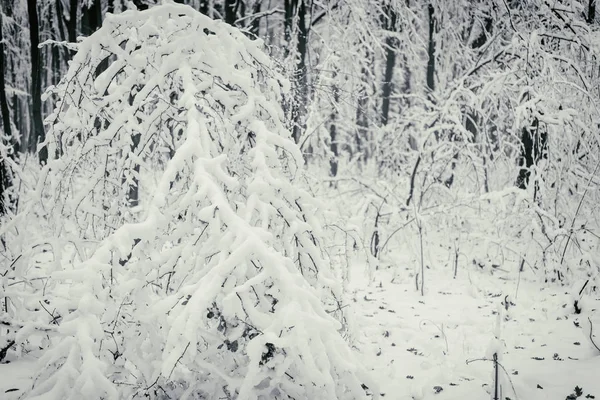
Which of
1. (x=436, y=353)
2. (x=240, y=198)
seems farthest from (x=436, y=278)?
(x=240, y=198)

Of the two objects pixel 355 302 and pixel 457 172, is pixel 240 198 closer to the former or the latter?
pixel 355 302

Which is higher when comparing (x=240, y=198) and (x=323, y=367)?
(x=240, y=198)

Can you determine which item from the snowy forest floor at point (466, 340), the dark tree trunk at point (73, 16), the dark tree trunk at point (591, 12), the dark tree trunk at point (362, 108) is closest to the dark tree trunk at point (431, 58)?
the dark tree trunk at point (362, 108)

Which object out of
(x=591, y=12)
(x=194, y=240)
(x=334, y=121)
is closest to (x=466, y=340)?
(x=194, y=240)

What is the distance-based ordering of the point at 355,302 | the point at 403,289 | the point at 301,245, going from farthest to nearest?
the point at 403,289 → the point at 355,302 → the point at 301,245

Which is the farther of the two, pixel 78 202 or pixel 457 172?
pixel 457 172

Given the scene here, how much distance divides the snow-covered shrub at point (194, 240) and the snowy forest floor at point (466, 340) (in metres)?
0.84

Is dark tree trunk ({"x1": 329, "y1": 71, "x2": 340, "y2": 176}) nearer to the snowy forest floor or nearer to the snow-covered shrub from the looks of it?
the snow-covered shrub

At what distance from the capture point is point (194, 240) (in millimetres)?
2006

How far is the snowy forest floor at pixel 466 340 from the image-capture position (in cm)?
301

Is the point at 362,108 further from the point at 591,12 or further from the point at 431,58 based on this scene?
the point at 431,58

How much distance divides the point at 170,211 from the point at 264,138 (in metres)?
0.57

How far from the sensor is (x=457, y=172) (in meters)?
6.26

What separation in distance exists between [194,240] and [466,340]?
3053 millimetres
